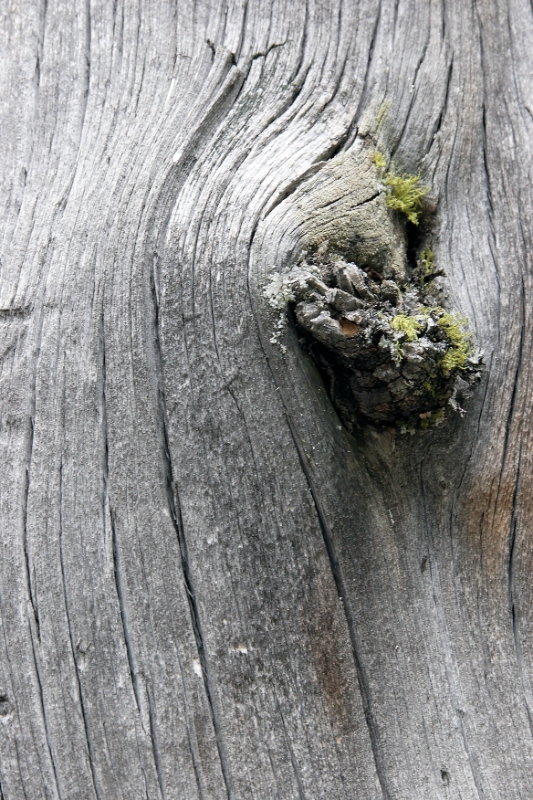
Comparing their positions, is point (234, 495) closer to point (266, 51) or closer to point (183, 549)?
point (183, 549)

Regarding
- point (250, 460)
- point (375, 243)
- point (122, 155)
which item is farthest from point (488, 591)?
point (122, 155)

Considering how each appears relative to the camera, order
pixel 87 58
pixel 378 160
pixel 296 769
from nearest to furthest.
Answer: pixel 296 769
pixel 378 160
pixel 87 58

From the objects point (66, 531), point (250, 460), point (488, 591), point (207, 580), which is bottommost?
point (488, 591)

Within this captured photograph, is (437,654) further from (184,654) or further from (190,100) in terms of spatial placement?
(190,100)

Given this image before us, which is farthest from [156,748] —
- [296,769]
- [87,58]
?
[87,58]

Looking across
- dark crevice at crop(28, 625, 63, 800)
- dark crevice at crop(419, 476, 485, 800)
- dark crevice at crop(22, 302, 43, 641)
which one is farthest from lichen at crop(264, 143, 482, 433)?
dark crevice at crop(28, 625, 63, 800)

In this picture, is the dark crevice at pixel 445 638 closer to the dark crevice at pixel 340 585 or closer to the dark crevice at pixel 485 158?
the dark crevice at pixel 340 585
